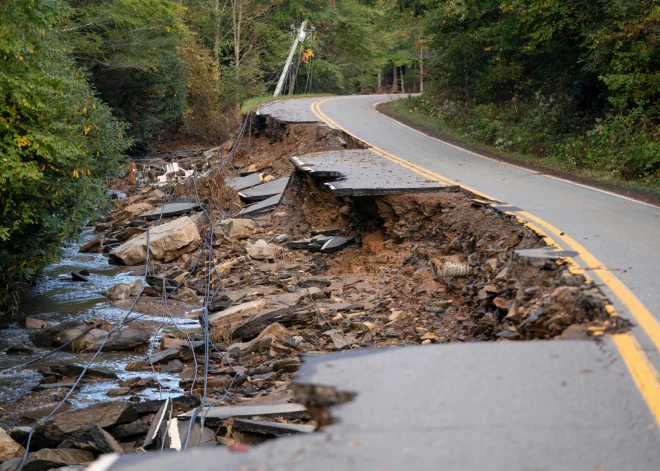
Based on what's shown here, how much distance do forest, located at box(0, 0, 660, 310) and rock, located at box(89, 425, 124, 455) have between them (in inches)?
198

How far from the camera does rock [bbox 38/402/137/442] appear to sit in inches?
291

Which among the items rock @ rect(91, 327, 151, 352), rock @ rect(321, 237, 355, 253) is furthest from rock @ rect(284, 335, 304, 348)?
rock @ rect(321, 237, 355, 253)

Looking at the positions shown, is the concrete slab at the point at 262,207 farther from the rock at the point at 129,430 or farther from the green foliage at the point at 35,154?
the rock at the point at 129,430

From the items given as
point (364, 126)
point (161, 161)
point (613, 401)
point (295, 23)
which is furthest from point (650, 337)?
point (295, 23)

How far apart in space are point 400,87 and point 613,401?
2584 inches

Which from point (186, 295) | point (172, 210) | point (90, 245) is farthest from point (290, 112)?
point (186, 295)

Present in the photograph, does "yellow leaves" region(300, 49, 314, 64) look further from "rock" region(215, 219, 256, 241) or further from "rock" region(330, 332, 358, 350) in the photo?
"rock" region(330, 332, 358, 350)

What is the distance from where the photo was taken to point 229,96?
40969mm

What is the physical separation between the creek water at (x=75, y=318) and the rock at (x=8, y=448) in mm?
1289

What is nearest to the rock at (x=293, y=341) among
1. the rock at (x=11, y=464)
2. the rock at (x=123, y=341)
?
the rock at (x=123, y=341)

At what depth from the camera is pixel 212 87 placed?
39.3 m

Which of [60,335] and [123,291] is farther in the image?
[123,291]

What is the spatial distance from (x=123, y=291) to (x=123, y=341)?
3047 mm

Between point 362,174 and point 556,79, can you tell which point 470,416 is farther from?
point 556,79
